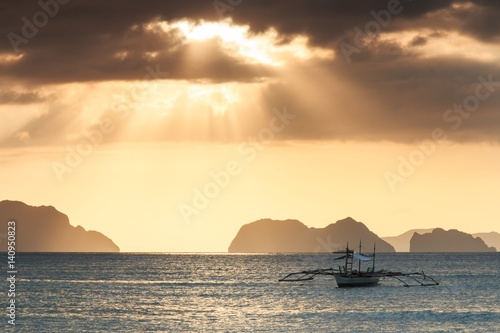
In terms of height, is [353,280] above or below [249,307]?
above

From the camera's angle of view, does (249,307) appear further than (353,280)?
No

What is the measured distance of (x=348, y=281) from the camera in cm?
15488

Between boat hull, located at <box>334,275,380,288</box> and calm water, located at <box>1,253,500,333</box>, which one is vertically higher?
boat hull, located at <box>334,275,380,288</box>

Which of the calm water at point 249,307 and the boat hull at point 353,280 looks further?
the boat hull at point 353,280

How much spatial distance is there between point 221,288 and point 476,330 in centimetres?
7130

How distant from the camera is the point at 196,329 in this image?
94.7 metres

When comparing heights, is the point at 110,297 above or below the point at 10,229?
below

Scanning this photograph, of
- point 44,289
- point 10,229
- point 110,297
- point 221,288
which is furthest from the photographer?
point 221,288

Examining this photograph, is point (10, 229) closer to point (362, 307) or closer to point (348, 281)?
point (362, 307)

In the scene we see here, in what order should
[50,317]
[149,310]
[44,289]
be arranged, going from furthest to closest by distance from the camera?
[44,289], [149,310], [50,317]

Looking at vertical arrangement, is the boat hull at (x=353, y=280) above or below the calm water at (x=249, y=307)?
above

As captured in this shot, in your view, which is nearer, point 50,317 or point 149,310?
point 50,317

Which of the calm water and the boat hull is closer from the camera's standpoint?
the calm water

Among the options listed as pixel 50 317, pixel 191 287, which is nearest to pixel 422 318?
pixel 50 317
